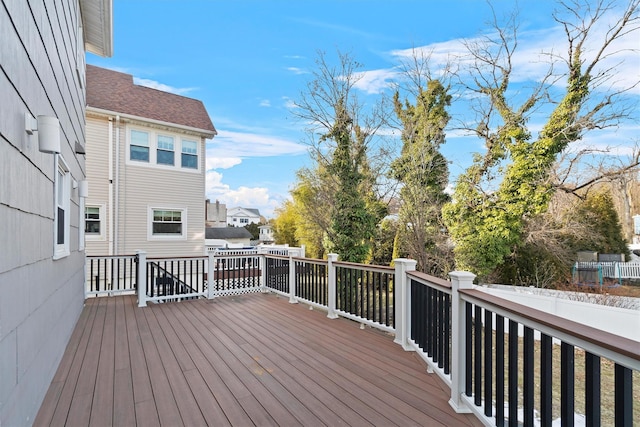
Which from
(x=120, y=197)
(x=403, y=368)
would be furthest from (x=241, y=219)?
(x=403, y=368)

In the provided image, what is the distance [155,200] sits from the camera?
953cm

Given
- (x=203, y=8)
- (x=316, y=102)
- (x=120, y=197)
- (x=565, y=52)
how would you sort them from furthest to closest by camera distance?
(x=316, y=102)
(x=565, y=52)
(x=120, y=197)
(x=203, y=8)

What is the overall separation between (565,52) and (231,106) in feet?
37.8

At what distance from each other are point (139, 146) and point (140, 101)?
1.53m

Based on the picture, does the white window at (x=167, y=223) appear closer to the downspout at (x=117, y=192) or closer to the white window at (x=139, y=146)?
the downspout at (x=117, y=192)

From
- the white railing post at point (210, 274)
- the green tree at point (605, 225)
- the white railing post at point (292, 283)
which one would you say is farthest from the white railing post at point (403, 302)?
the green tree at point (605, 225)

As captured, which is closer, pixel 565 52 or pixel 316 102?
pixel 565 52

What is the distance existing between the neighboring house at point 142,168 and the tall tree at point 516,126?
8.59m

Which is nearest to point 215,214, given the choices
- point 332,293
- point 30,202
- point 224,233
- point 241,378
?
point 224,233

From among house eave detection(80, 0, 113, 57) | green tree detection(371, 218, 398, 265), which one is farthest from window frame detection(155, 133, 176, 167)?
green tree detection(371, 218, 398, 265)

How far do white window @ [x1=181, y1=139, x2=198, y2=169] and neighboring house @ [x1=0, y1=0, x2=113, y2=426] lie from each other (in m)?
6.78

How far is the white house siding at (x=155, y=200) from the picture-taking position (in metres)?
9.04

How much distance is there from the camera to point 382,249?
12398mm

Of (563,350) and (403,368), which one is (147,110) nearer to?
(403,368)
